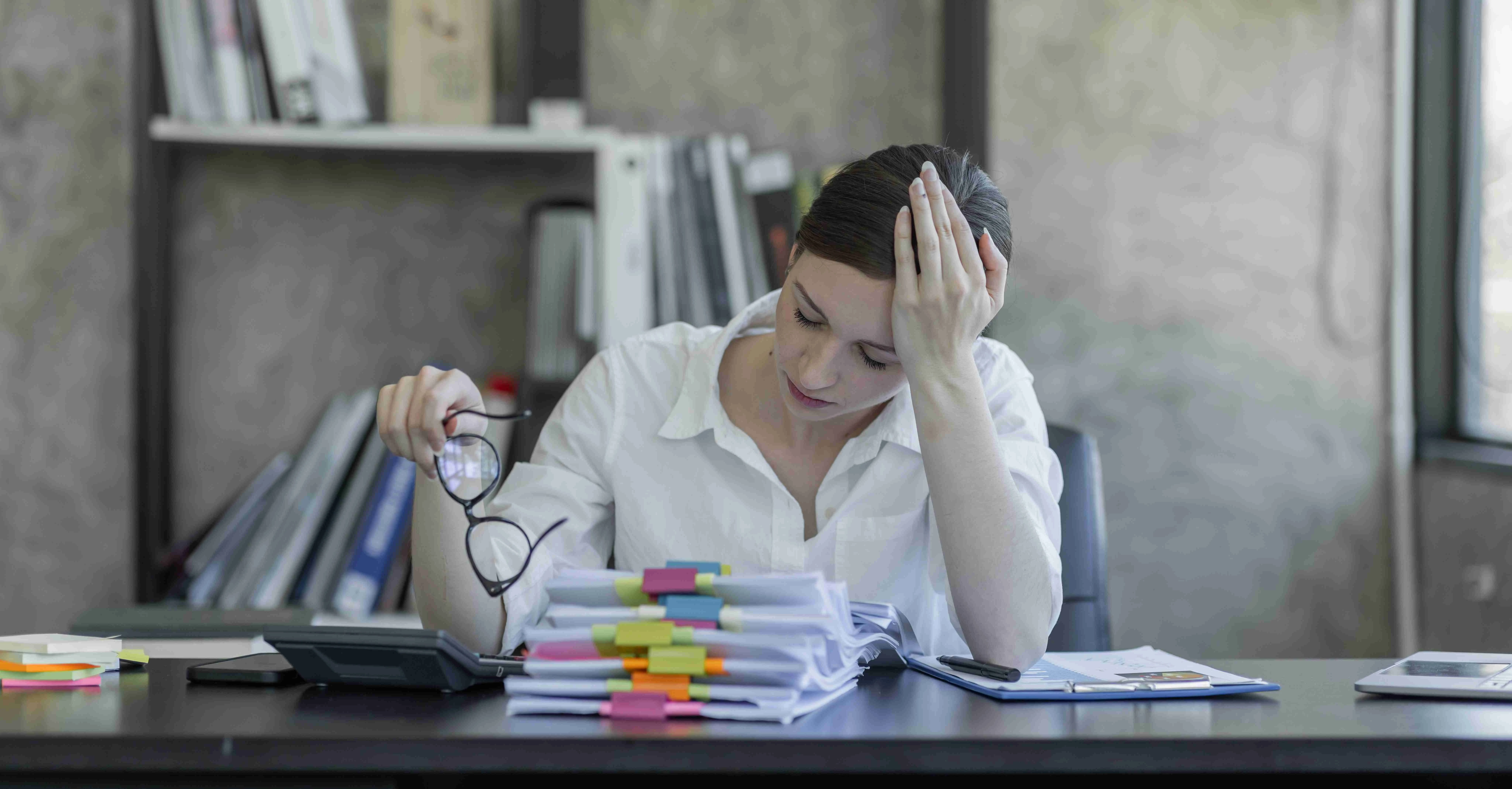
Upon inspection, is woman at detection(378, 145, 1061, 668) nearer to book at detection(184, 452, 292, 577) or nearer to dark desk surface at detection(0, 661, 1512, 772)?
dark desk surface at detection(0, 661, 1512, 772)

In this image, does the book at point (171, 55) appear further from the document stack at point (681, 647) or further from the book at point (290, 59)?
the document stack at point (681, 647)

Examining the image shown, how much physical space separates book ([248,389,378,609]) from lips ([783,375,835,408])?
108 cm

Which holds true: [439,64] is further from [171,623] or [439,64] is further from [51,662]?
[51,662]

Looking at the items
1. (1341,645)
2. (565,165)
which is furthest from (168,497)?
(1341,645)

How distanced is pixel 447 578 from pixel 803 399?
1.21 ft

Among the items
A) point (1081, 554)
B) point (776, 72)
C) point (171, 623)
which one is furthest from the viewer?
point (776, 72)

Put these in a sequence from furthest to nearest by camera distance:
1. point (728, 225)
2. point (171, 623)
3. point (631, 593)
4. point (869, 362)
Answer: point (728, 225) → point (171, 623) → point (869, 362) → point (631, 593)

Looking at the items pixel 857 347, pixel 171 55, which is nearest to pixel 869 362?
pixel 857 347

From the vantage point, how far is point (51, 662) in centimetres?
85

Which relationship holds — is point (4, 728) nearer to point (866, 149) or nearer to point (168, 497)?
point (168, 497)

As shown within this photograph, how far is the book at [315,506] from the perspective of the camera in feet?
6.25

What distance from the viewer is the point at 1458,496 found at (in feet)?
6.31

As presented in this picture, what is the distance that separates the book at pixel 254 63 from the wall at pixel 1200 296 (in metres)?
1.22

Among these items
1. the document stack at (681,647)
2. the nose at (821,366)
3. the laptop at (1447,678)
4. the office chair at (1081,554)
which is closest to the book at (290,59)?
the nose at (821,366)
